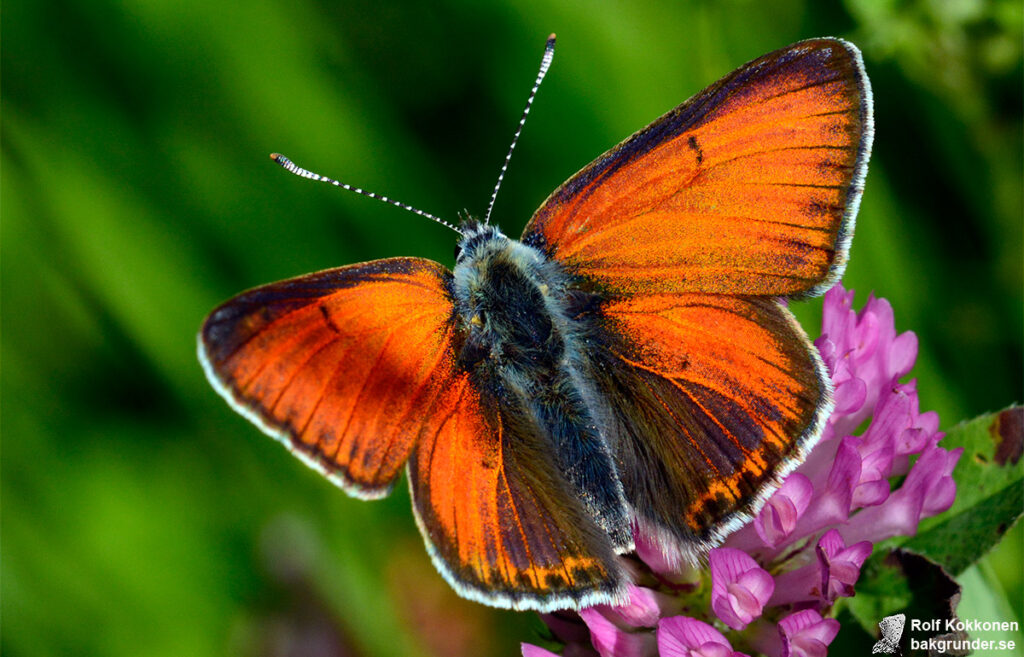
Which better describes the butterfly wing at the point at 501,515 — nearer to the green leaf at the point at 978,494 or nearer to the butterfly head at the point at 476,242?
the butterfly head at the point at 476,242

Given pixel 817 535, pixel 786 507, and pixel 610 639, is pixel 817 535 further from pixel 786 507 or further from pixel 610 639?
pixel 610 639

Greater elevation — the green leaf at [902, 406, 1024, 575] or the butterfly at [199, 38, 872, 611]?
the butterfly at [199, 38, 872, 611]

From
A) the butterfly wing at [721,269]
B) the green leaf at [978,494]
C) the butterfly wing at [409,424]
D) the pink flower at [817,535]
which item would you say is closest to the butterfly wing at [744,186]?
the butterfly wing at [721,269]

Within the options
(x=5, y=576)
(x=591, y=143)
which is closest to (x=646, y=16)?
(x=591, y=143)

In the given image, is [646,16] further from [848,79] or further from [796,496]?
[796,496]

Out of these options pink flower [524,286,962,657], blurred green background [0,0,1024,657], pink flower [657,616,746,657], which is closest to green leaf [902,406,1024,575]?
pink flower [524,286,962,657]

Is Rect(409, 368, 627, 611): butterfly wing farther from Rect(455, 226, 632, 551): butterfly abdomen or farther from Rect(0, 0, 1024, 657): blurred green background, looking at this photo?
Rect(0, 0, 1024, 657): blurred green background
